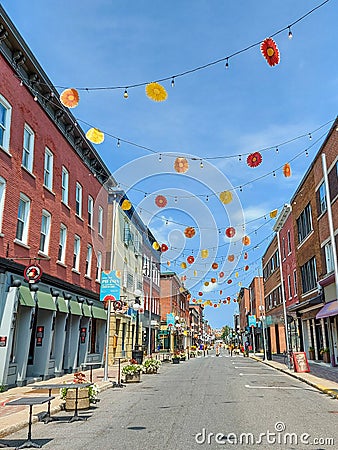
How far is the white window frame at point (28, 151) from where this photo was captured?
18.0 metres

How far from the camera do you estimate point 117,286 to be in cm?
2016

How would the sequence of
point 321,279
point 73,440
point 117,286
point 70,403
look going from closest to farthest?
1. point 73,440
2. point 70,403
3. point 117,286
4. point 321,279

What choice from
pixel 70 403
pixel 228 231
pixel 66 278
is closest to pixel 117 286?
pixel 66 278

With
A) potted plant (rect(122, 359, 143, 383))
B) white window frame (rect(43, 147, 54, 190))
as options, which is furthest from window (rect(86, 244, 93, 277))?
potted plant (rect(122, 359, 143, 383))

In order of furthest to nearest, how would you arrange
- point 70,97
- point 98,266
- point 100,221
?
point 100,221 → point 98,266 → point 70,97

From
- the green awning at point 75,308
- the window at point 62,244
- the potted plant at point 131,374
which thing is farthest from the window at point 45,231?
the potted plant at point 131,374

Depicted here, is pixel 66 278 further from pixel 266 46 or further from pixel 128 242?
pixel 266 46

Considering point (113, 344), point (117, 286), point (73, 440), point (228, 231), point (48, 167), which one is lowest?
point (73, 440)

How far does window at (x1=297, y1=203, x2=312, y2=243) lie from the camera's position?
98.9ft

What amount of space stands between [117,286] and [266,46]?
A: 12965 millimetres

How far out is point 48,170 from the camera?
809 inches

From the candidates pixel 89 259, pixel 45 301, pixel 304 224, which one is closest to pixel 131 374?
pixel 45 301

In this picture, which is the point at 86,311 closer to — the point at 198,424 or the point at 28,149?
the point at 28,149

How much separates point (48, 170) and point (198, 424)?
14.5 metres
